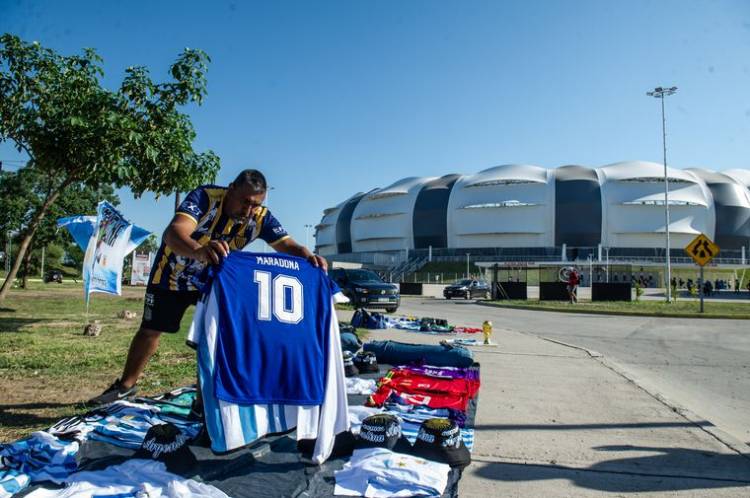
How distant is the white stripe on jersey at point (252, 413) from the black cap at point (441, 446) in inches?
19.2

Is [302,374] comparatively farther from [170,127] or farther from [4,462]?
[170,127]

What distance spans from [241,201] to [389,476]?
199cm

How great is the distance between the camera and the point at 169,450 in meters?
2.73

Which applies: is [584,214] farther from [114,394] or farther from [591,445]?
[114,394]

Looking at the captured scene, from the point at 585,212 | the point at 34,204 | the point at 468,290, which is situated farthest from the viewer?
the point at 585,212

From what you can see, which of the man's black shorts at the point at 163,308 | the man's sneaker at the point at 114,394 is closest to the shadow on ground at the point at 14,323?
the man's sneaker at the point at 114,394

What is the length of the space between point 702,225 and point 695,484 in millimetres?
85763

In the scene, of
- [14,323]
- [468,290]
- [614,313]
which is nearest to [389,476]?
[14,323]

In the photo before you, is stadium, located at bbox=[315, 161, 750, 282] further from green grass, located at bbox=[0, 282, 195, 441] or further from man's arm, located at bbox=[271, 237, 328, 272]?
man's arm, located at bbox=[271, 237, 328, 272]

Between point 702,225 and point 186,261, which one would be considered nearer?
point 186,261

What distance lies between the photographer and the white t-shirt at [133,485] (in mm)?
2373

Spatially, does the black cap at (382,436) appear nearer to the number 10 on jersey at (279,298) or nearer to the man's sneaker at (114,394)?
the number 10 on jersey at (279,298)

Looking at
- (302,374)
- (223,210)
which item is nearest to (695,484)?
(302,374)

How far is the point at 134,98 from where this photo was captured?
944cm
